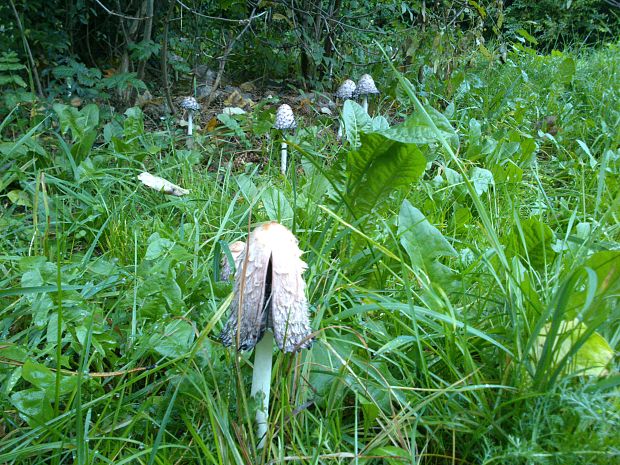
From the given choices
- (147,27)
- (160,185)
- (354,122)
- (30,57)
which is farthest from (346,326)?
(147,27)

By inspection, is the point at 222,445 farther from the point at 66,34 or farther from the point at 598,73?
the point at 598,73

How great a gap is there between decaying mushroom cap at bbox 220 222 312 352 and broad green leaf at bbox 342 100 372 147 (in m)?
0.87

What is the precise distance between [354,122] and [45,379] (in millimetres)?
1168

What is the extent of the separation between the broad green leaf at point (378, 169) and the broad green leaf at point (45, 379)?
878mm

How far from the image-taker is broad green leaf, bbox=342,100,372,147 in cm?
176

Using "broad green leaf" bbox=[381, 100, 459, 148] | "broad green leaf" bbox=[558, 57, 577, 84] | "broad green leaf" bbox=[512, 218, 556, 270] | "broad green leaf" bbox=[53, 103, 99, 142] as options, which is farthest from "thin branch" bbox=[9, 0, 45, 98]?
"broad green leaf" bbox=[558, 57, 577, 84]

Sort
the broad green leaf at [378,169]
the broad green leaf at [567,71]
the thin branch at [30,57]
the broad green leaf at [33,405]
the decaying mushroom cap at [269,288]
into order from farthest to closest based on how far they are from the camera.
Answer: the broad green leaf at [567,71] → the thin branch at [30,57] → the broad green leaf at [378,169] → the broad green leaf at [33,405] → the decaying mushroom cap at [269,288]

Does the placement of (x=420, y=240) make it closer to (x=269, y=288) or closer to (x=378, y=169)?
(x=378, y=169)

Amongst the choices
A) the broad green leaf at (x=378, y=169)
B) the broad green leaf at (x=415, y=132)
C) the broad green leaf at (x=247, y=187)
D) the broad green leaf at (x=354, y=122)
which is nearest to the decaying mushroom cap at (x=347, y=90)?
the broad green leaf at (x=247, y=187)

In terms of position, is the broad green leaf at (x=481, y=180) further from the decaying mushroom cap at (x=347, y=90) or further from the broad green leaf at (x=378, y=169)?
the decaying mushroom cap at (x=347, y=90)

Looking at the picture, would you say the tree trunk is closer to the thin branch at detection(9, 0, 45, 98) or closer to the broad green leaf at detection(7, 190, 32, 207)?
the thin branch at detection(9, 0, 45, 98)

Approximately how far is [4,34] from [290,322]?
2672mm

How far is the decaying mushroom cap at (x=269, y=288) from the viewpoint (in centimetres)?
93

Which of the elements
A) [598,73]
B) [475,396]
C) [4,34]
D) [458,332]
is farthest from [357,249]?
[598,73]
